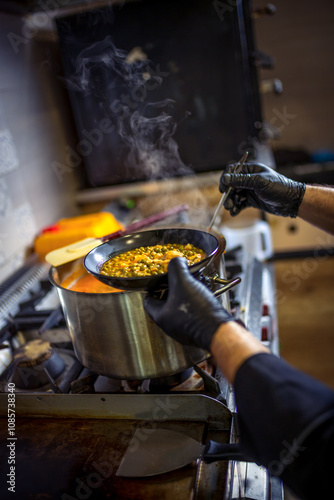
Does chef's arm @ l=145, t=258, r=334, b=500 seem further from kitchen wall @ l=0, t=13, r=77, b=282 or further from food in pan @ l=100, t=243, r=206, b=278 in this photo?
kitchen wall @ l=0, t=13, r=77, b=282

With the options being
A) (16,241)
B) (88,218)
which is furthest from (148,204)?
(16,241)

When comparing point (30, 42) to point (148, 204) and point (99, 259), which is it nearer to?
point (148, 204)

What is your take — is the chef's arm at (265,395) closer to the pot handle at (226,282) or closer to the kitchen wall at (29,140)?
the pot handle at (226,282)

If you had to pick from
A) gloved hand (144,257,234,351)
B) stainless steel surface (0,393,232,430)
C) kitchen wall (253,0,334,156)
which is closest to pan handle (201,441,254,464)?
stainless steel surface (0,393,232,430)

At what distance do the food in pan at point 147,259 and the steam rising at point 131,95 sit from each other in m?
1.37

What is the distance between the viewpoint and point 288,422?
2.36 ft

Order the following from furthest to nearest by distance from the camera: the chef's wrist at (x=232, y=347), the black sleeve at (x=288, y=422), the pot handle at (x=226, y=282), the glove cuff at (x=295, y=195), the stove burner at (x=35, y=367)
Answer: the glove cuff at (x=295, y=195), the stove burner at (x=35, y=367), the pot handle at (x=226, y=282), the chef's wrist at (x=232, y=347), the black sleeve at (x=288, y=422)

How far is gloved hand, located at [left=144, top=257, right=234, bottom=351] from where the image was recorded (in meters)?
0.88

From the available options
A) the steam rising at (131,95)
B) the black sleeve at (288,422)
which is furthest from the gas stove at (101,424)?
the steam rising at (131,95)

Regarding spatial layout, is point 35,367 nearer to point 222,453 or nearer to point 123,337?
point 123,337

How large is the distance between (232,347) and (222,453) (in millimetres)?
264

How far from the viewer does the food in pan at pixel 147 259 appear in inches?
44.1

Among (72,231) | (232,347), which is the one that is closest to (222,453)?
(232,347)

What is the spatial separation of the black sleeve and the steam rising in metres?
1.97
